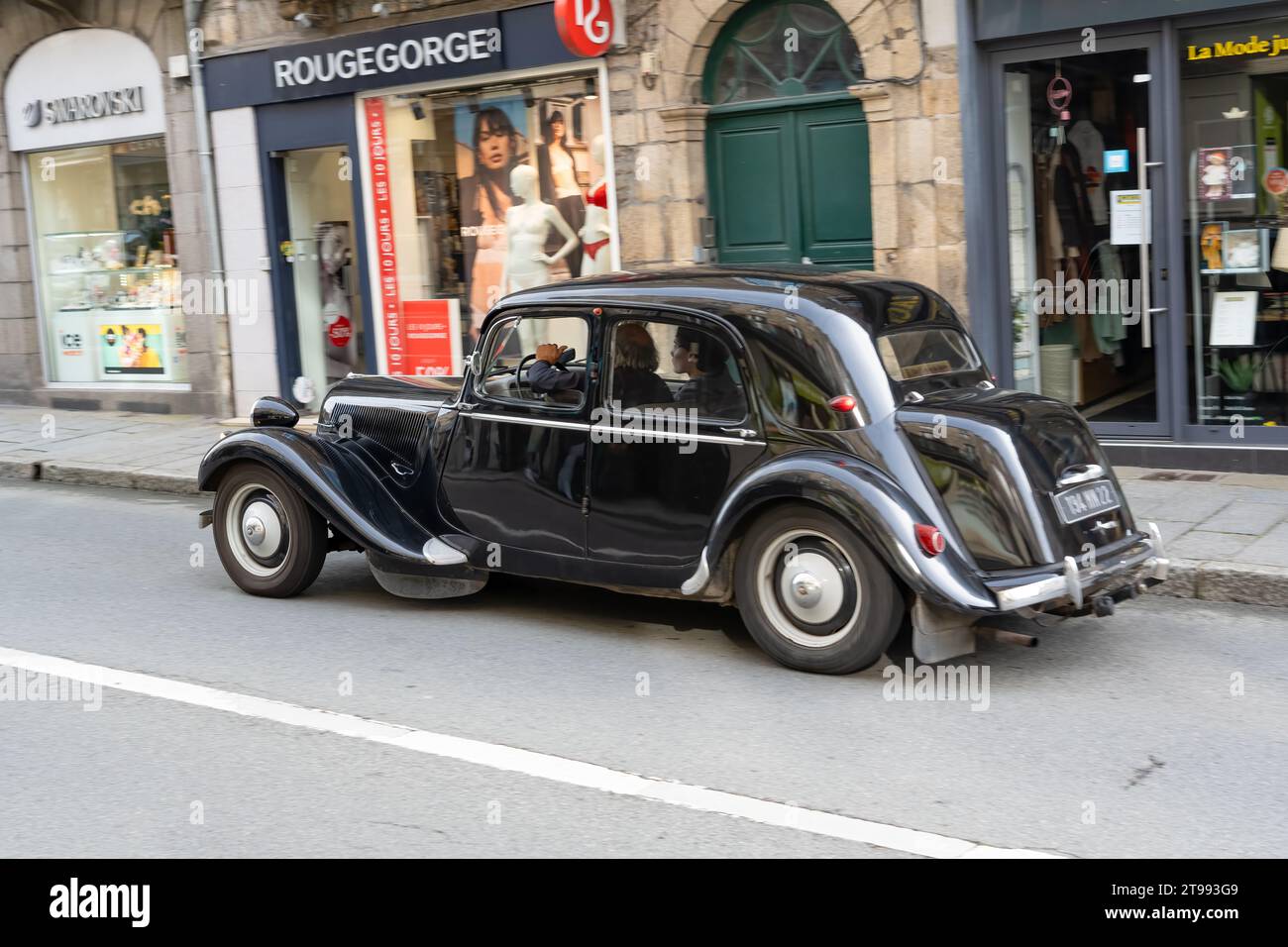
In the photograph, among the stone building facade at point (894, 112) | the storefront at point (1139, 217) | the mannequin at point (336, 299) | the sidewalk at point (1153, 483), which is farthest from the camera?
A: the mannequin at point (336, 299)

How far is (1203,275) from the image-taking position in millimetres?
9930

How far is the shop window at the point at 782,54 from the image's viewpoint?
11.1m

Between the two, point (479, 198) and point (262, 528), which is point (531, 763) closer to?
point (262, 528)

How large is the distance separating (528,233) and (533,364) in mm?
6479

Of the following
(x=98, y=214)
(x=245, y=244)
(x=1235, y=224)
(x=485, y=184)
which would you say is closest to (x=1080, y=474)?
(x=1235, y=224)

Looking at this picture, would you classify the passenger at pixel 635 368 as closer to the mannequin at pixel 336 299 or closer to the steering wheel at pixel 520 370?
the steering wheel at pixel 520 370

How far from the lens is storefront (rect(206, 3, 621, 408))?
12.6 m

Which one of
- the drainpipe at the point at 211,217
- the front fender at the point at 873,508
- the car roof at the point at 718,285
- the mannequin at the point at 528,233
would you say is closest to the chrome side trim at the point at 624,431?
the front fender at the point at 873,508

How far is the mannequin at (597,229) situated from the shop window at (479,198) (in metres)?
0.01

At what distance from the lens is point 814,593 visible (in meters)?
5.90
